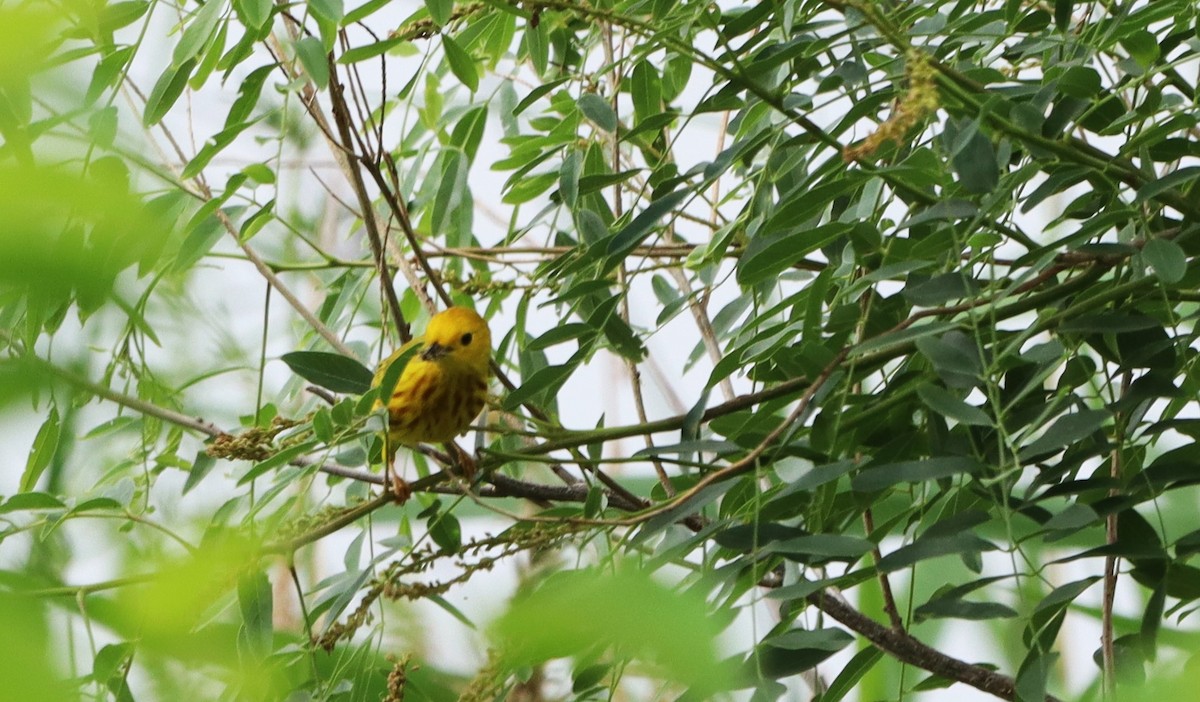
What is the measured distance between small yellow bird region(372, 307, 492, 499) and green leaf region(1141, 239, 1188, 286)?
0.65 metres

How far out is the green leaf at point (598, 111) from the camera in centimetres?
99

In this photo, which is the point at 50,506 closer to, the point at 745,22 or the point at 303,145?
the point at 745,22

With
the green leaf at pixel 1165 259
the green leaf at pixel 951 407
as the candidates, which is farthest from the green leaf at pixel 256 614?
the green leaf at pixel 1165 259

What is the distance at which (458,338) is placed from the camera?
4.17 ft

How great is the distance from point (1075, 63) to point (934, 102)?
11.5 inches

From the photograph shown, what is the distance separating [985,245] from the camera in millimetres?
805

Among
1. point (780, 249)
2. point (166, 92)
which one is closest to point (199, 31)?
point (166, 92)

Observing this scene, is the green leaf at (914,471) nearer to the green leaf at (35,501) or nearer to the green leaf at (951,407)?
the green leaf at (951,407)

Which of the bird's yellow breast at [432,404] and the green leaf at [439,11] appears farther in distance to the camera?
the bird's yellow breast at [432,404]

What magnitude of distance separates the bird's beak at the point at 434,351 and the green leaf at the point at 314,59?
1.41 ft

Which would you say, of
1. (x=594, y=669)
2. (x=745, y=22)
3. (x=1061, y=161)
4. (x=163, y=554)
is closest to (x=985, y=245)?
(x=1061, y=161)

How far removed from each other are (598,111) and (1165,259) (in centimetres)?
45

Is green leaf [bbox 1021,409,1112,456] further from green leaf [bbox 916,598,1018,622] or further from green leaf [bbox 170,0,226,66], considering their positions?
green leaf [bbox 170,0,226,66]

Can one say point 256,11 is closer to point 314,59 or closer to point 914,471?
point 314,59
